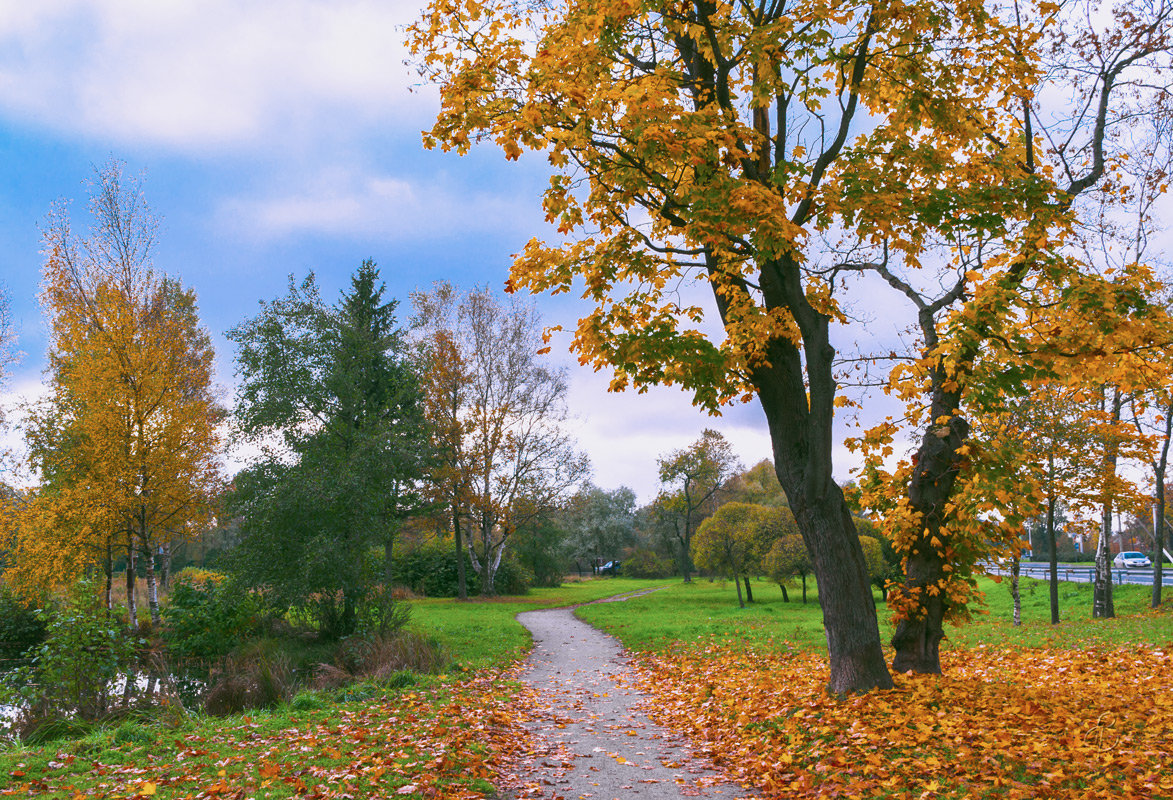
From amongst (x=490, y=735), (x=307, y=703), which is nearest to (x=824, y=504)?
(x=490, y=735)

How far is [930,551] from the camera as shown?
8.11m

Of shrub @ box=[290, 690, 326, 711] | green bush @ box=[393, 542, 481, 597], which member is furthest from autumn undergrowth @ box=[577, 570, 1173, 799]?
green bush @ box=[393, 542, 481, 597]

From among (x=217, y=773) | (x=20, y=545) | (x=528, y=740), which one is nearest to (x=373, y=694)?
(x=528, y=740)

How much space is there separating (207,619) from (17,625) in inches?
429

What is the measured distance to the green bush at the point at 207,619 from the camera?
47.0 feet

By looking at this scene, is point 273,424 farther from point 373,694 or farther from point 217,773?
point 217,773

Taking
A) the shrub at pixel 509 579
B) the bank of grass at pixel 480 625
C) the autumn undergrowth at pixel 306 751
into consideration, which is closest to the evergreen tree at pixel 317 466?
the bank of grass at pixel 480 625

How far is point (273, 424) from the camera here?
55.1ft

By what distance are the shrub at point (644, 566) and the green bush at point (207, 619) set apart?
4324cm

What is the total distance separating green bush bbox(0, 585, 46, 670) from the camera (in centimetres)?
1967

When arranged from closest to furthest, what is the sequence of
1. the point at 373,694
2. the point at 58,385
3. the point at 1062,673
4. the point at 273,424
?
1. the point at 1062,673
2. the point at 373,694
3. the point at 273,424
4. the point at 58,385

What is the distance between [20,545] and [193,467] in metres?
5.00

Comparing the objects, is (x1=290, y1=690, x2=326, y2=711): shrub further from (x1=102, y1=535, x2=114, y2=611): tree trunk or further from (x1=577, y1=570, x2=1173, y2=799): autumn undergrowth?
(x1=102, y1=535, x2=114, y2=611): tree trunk

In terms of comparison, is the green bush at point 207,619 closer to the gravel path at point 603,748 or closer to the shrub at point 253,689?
the shrub at point 253,689
